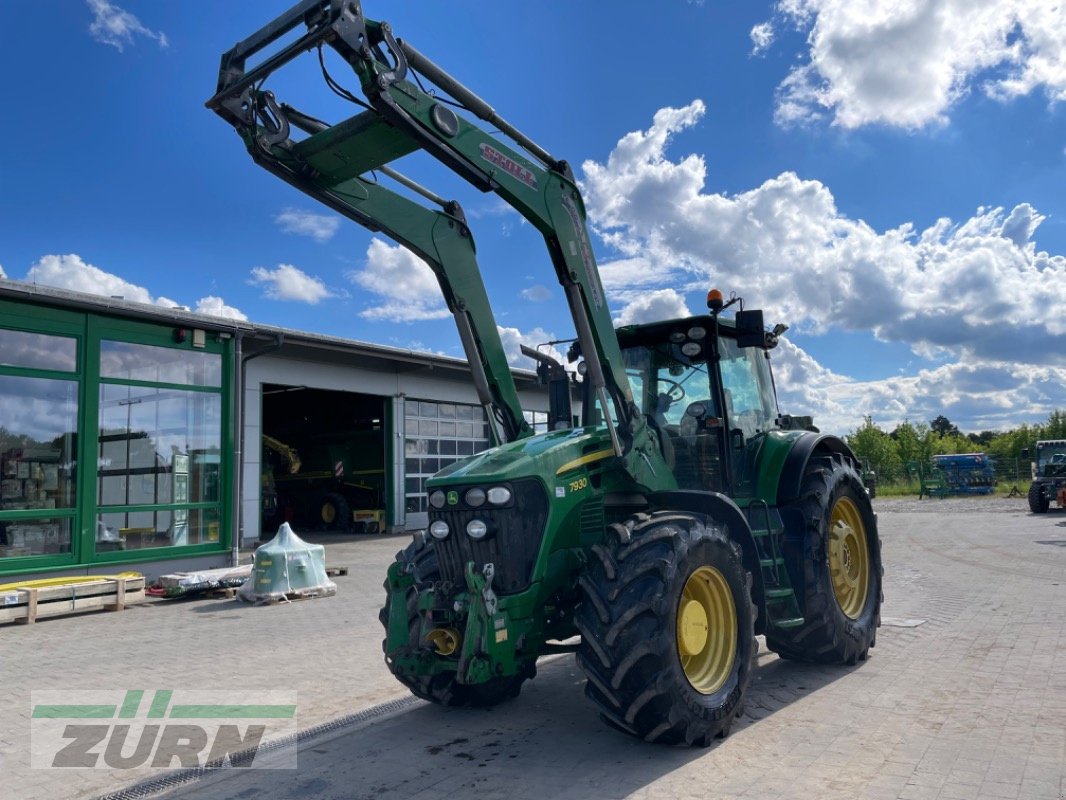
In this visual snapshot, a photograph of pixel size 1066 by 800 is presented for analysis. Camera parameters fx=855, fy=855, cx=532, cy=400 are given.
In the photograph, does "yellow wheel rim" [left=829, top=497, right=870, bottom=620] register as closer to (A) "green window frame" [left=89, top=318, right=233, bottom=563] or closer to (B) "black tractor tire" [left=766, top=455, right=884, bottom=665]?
(B) "black tractor tire" [left=766, top=455, right=884, bottom=665]

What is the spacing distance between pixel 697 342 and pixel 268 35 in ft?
12.0

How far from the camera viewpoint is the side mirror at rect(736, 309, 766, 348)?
6156mm

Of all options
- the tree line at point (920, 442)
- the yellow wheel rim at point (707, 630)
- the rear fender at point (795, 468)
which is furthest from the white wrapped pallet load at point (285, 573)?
the tree line at point (920, 442)

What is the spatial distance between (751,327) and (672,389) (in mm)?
827

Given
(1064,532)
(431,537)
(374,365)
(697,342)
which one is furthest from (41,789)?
(1064,532)

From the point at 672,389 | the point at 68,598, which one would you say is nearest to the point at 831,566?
the point at 672,389

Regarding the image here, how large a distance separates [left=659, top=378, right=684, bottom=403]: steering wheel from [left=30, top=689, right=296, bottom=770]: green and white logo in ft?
11.8

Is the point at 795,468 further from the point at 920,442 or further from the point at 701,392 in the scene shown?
the point at 920,442

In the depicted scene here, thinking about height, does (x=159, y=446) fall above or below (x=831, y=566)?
above

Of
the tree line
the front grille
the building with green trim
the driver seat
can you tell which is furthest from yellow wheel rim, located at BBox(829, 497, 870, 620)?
the tree line

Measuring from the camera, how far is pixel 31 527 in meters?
11.7

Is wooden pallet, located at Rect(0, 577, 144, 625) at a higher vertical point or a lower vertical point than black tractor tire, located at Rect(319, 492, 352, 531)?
lower

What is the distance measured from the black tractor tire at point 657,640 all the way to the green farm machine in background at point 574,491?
0.01 meters

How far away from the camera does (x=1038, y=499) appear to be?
25.7 metres
